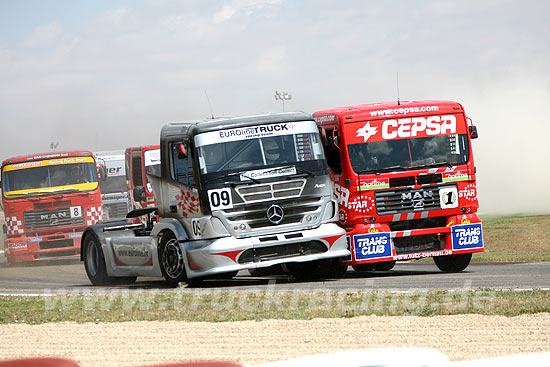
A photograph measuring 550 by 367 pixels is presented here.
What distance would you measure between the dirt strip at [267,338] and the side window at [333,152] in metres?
5.38

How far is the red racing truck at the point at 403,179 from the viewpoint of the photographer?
14.3 metres

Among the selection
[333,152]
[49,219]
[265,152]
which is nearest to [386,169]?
[333,152]

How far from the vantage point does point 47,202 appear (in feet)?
79.9

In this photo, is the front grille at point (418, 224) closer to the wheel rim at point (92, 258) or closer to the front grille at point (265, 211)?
the front grille at point (265, 211)

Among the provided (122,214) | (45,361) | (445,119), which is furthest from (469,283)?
(122,214)

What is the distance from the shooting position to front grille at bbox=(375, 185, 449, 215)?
14.4 metres

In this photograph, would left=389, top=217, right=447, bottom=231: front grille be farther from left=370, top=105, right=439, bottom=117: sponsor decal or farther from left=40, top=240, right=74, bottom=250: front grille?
left=40, top=240, right=74, bottom=250: front grille

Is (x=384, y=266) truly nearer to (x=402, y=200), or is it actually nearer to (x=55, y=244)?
(x=402, y=200)

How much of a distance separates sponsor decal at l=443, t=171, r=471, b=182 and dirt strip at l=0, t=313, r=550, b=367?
544cm

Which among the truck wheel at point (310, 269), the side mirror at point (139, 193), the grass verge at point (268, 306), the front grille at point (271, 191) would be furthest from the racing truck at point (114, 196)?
the grass verge at point (268, 306)

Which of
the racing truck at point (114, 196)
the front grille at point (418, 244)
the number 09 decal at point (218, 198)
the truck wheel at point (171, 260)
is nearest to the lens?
the number 09 decal at point (218, 198)

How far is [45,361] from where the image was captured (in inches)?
304

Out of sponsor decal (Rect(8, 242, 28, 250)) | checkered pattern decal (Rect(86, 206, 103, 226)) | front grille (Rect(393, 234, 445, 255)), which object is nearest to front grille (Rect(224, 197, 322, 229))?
front grille (Rect(393, 234, 445, 255))

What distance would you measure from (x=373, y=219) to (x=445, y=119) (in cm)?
200
